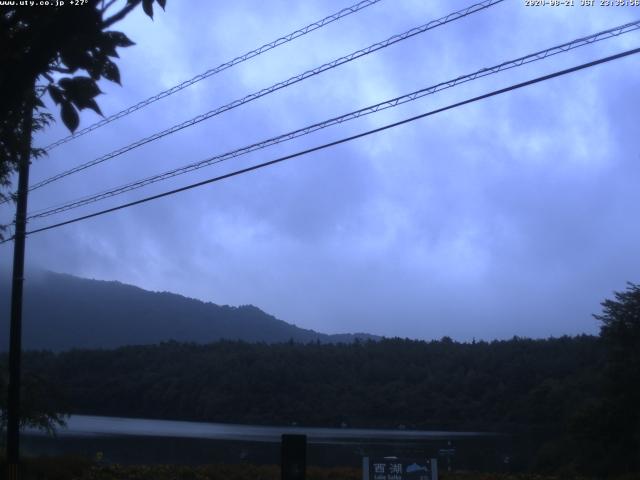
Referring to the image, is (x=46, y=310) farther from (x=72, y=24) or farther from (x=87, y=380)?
(x=72, y=24)

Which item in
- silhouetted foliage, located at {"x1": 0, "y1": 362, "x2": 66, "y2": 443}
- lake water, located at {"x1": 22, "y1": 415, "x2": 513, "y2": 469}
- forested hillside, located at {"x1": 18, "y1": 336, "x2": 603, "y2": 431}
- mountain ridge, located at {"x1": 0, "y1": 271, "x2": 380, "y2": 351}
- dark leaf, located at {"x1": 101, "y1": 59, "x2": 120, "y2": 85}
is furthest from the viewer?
mountain ridge, located at {"x1": 0, "y1": 271, "x2": 380, "y2": 351}

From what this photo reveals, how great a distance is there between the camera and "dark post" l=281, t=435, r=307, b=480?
10586mm

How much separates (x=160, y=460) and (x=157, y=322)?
114 meters

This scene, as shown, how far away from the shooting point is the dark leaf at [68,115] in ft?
14.8

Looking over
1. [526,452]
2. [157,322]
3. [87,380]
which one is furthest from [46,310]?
[526,452]

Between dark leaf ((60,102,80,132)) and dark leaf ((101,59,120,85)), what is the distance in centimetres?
35

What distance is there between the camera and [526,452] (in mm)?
36969

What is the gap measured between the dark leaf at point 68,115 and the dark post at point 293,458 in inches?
277

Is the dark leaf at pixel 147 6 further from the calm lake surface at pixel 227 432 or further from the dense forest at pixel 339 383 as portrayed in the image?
the dense forest at pixel 339 383

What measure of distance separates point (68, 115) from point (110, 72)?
427mm

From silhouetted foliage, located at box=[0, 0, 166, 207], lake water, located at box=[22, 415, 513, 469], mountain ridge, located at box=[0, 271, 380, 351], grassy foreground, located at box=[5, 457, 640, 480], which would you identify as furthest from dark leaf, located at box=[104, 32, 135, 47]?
mountain ridge, located at box=[0, 271, 380, 351]

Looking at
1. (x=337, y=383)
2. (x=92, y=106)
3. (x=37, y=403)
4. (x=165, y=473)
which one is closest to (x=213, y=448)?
(x=165, y=473)

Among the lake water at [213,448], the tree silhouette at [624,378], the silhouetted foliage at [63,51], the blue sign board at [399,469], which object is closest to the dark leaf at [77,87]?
the silhouetted foliage at [63,51]

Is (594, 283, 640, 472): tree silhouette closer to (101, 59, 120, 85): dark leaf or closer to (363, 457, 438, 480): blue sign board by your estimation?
(363, 457, 438, 480): blue sign board
